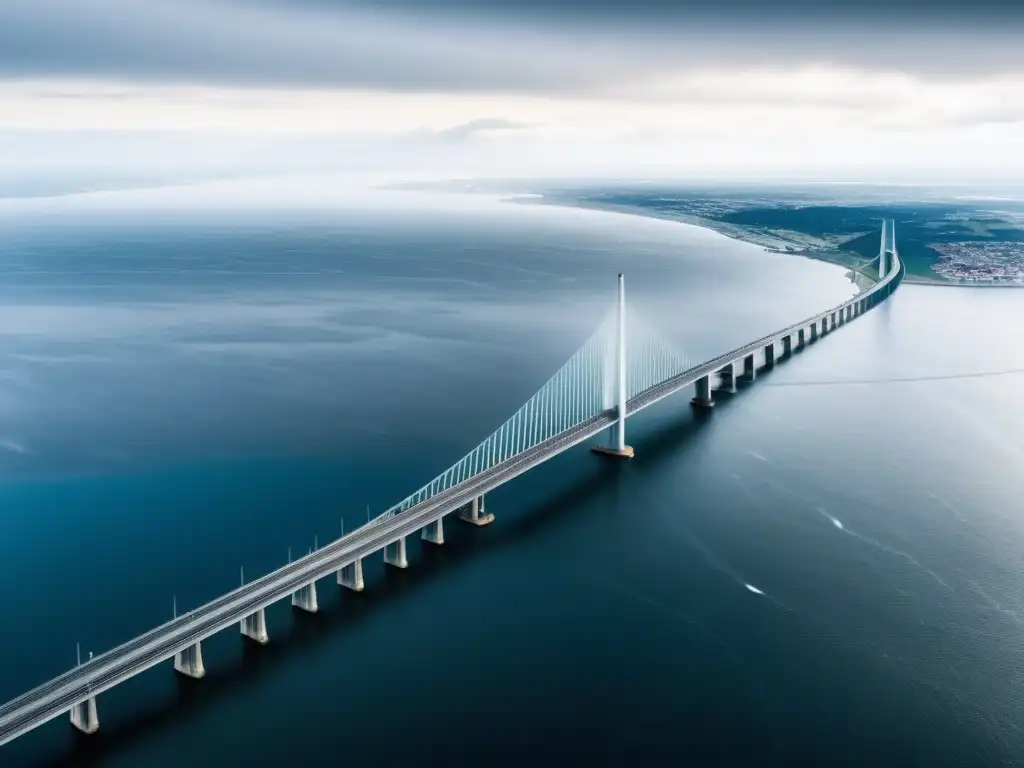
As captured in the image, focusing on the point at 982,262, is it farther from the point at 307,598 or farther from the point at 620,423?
the point at 307,598

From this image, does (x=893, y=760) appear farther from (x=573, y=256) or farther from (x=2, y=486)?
(x=573, y=256)

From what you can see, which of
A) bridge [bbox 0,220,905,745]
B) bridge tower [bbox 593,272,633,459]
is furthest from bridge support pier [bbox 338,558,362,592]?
bridge tower [bbox 593,272,633,459]

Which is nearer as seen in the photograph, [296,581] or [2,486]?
[296,581]

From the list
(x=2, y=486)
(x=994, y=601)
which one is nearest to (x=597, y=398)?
(x=994, y=601)

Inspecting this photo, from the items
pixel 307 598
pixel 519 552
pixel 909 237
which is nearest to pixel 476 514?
pixel 519 552

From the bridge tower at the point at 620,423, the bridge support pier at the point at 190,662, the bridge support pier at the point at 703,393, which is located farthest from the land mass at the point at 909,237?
the bridge support pier at the point at 190,662

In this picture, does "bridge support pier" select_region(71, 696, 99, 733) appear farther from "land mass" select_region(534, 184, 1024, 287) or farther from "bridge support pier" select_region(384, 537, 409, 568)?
"land mass" select_region(534, 184, 1024, 287)

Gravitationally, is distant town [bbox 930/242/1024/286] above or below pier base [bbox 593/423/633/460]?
above
